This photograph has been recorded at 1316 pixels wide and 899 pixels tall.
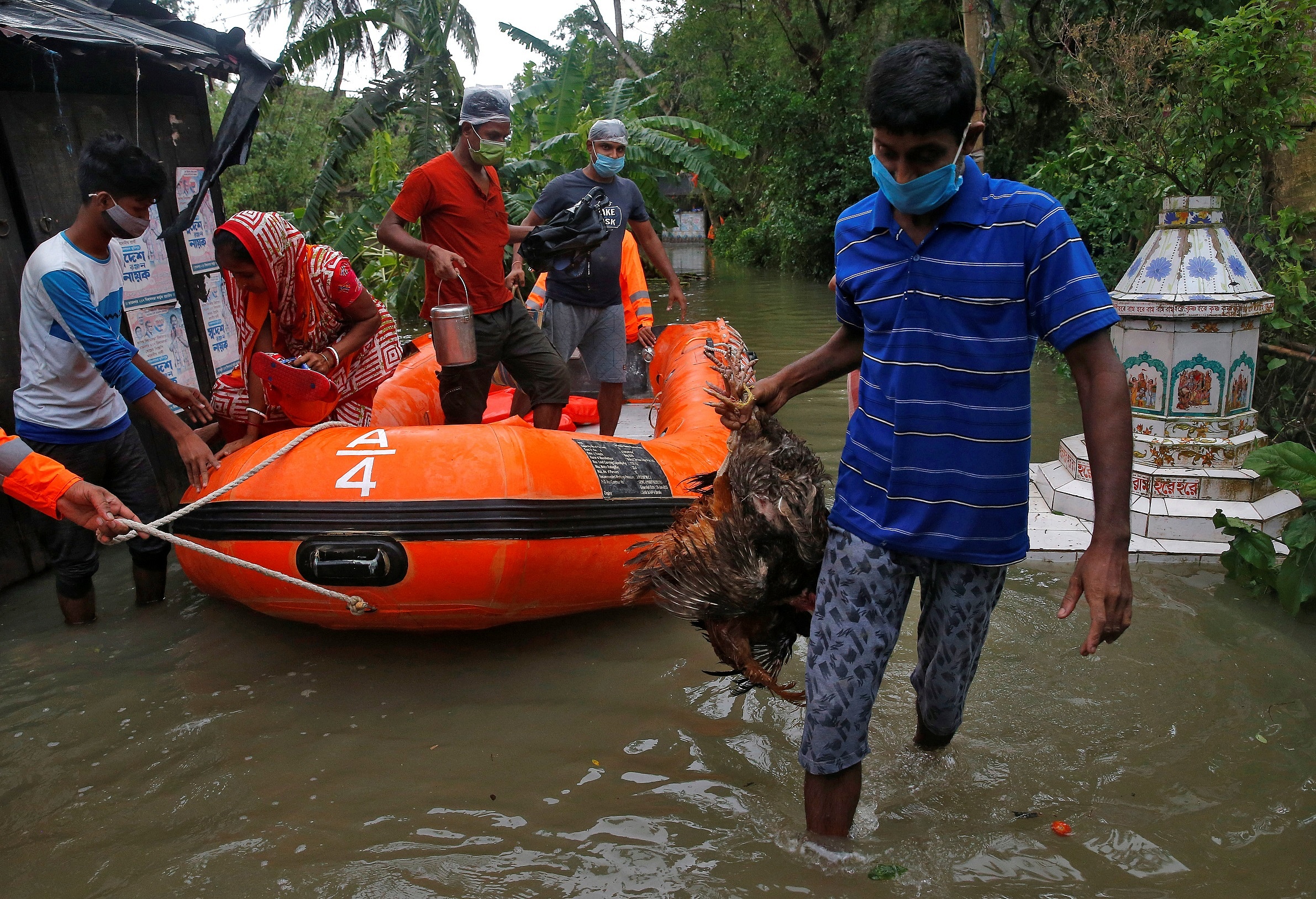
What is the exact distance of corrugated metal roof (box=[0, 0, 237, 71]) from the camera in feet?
12.7

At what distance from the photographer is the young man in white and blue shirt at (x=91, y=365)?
11.3ft

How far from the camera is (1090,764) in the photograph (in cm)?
277

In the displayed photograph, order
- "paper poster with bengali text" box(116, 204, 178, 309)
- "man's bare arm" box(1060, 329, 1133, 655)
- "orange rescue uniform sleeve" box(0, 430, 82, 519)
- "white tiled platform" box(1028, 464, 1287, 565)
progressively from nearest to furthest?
"man's bare arm" box(1060, 329, 1133, 655) < "orange rescue uniform sleeve" box(0, 430, 82, 519) < "white tiled platform" box(1028, 464, 1287, 565) < "paper poster with bengali text" box(116, 204, 178, 309)

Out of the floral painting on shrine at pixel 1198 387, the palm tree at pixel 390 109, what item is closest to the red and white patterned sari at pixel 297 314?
the floral painting on shrine at pixel 1198 387

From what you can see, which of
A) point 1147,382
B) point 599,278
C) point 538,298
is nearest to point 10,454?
point 599,278

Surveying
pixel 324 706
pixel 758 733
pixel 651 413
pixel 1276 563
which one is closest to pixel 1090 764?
pixel 758 733

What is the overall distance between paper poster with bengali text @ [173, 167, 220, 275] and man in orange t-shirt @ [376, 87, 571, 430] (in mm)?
1447

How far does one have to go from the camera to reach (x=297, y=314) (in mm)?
3807

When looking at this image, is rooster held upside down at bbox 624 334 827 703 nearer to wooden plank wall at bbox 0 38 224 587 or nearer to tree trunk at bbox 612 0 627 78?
wooden plank wall at bbox 0 38 224 587

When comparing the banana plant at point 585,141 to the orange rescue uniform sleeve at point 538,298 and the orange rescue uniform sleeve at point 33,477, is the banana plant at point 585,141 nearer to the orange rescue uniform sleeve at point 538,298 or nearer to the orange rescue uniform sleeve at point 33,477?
the orange rescue uniform sleeve at point 538,298

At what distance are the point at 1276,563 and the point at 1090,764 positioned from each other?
179 centimetres

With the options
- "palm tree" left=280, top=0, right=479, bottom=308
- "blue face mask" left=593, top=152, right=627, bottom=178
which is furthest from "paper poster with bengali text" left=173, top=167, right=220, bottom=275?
"palm tree" left=280, top=0, right=479, bottom=308

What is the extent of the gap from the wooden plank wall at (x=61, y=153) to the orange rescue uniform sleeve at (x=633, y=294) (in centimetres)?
287

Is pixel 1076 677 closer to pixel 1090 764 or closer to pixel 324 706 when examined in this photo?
pixel 1090 764
